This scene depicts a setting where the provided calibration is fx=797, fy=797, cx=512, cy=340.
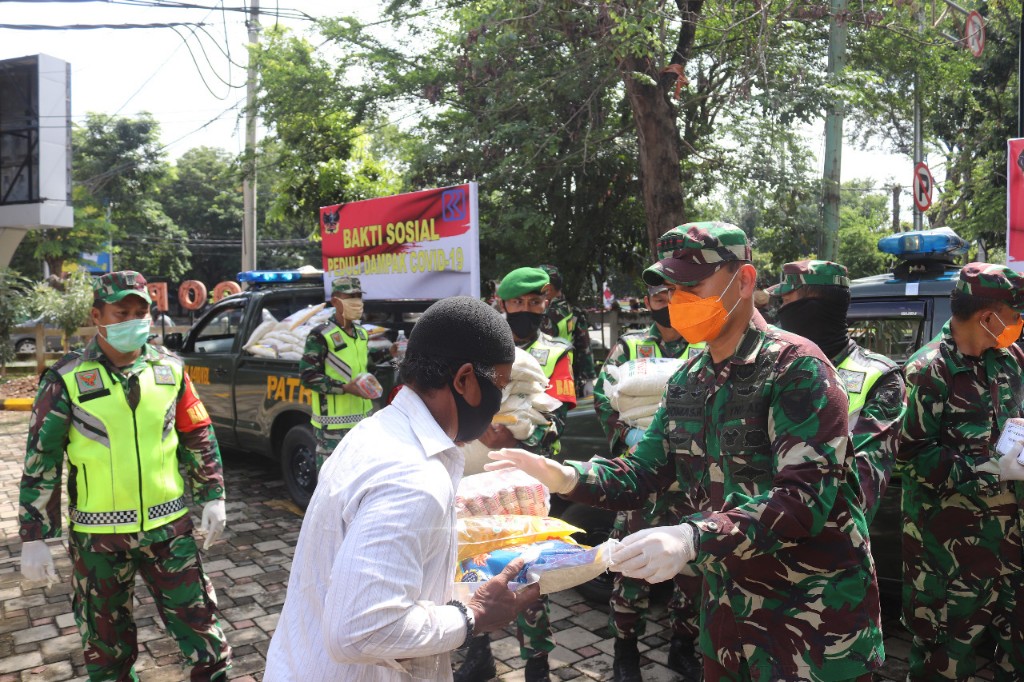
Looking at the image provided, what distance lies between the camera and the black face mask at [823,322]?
3.20m

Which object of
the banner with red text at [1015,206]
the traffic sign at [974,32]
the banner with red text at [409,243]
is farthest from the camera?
the traffic sign at [974,32]

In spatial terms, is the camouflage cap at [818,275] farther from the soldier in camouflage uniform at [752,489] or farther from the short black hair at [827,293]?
the soldier in camouflage uniform at [752,489]

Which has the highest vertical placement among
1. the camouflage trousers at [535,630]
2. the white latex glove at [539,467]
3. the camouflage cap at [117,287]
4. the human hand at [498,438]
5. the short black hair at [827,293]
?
the camouflage cap at [117,287]

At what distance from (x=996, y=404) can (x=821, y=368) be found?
1798 mm

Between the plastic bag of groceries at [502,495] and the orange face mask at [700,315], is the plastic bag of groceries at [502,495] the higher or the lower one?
the lower one

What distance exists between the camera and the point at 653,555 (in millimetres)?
1865

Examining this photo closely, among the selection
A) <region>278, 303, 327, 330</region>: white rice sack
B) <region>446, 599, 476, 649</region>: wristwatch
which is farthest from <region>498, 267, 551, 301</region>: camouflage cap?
<region>278, 303, 327, 330</region>: white rice sack

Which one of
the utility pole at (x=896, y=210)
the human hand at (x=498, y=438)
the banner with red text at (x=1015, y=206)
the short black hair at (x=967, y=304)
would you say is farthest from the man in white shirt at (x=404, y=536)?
the utility pole at (x=896, y=210)

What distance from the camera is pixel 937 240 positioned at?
441 centimetres

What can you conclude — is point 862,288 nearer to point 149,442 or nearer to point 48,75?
point 149,442

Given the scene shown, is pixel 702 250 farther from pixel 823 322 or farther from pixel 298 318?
pixel 298 318

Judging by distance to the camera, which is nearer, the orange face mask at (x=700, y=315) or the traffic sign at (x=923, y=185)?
the orange face mask at (x=700, y=315)

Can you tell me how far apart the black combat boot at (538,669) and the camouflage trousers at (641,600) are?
37 centimetres

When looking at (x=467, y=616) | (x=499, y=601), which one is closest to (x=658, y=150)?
(x=499, y=601)
